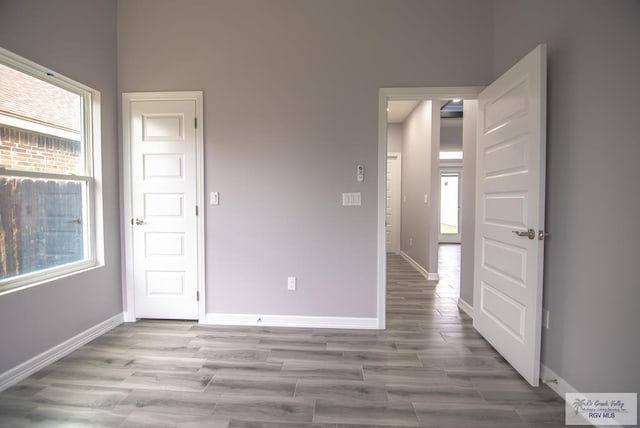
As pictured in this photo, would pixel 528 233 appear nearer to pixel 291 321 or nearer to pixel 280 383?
pixel 280 383

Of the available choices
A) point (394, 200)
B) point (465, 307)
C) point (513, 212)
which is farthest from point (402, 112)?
point (513, 212)

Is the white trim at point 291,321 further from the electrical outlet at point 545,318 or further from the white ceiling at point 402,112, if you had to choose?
the white ceiling at point 402,112

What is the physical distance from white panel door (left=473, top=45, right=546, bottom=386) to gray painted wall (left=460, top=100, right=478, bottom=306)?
51 cm

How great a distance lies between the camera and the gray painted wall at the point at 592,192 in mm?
1343

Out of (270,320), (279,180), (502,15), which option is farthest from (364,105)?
(270,320)

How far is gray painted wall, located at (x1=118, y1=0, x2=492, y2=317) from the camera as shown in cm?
254

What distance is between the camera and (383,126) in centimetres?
256

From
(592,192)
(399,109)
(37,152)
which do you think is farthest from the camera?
(399,109)

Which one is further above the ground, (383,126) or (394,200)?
(383,126)

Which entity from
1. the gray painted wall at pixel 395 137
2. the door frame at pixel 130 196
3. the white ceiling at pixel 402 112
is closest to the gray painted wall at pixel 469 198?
the white ceiling at pixel 402 112

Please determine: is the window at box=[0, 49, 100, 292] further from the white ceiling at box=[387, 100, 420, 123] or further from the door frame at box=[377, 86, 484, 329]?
the white ceiling at box=[387, 100, 420, 123]

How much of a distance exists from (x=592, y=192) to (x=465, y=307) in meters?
1.91

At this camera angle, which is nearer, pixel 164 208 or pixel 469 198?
pixel 164 208

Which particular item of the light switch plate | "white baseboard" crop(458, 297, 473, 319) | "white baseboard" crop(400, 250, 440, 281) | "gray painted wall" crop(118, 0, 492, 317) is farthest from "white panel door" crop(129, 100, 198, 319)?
Answer: "white baseboard" crop(400, 250, 440, 281)
